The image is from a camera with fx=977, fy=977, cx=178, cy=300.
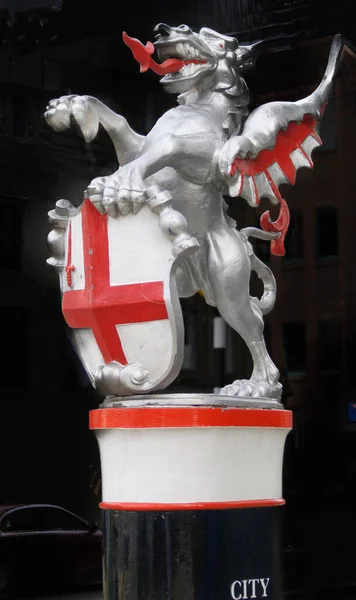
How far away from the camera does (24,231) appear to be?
14.3ft

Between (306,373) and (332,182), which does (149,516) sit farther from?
(332,182)

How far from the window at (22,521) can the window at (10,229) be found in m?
1.07

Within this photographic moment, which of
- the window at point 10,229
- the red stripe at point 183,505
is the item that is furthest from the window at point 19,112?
the red stripe at point 183,505

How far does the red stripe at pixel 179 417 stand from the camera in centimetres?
229

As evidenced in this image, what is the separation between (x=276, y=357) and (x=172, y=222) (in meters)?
2.16

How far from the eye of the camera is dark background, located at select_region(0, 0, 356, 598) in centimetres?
427

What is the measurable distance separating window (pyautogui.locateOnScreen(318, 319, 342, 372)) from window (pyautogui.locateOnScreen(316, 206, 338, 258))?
1.01 feet

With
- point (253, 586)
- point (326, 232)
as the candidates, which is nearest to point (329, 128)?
point (326, 232)

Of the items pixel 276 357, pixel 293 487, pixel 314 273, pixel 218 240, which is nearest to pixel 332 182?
pixel 314 273

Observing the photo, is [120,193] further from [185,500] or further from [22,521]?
[22,521]

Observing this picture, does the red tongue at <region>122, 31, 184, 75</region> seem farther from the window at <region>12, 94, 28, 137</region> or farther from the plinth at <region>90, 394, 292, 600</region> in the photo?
the window at <region>12, 94, 28, 137</region>

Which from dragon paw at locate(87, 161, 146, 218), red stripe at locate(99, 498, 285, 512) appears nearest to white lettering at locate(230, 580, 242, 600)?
red stripe at locate(99, 498, 285, 512)

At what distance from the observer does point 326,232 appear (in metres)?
4.39

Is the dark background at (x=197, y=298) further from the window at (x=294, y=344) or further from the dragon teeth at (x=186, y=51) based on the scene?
the dragon teeth at (x=186, y=51)
